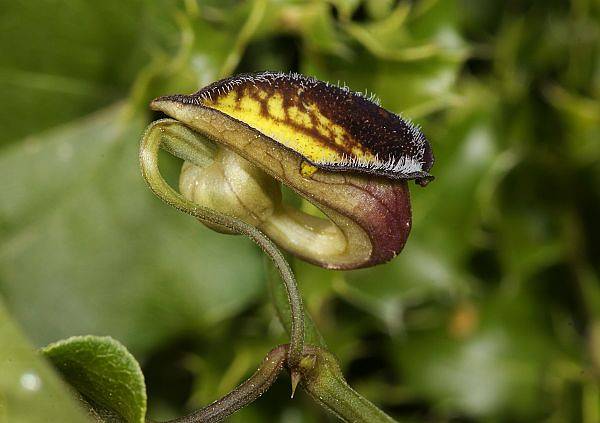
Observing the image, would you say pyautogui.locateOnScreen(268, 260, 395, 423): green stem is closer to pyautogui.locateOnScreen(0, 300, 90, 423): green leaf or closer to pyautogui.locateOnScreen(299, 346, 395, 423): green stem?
pyautogui.locateOnScreen(299, 346, 395, 423): green stem

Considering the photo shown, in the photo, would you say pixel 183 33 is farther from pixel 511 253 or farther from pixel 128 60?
pixel 511 253

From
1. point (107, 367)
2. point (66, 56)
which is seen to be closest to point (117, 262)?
point (66, 56)

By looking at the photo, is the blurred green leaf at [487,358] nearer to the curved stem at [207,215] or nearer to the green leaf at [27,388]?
→ the curved stem at [207,215]

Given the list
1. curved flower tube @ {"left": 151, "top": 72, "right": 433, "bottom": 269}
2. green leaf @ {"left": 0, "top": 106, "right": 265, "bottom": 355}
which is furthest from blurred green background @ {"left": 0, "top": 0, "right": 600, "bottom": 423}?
curved flower tube @ {"left": 151, "top": 72, "right": 433, "bottom": 269}

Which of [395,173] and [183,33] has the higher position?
[183,33]

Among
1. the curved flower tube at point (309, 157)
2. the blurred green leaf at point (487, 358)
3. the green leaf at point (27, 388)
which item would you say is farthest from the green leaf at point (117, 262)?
the green leaf at point (27, 388)

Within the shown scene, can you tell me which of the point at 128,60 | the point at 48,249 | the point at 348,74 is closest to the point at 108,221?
the point at 48,249
